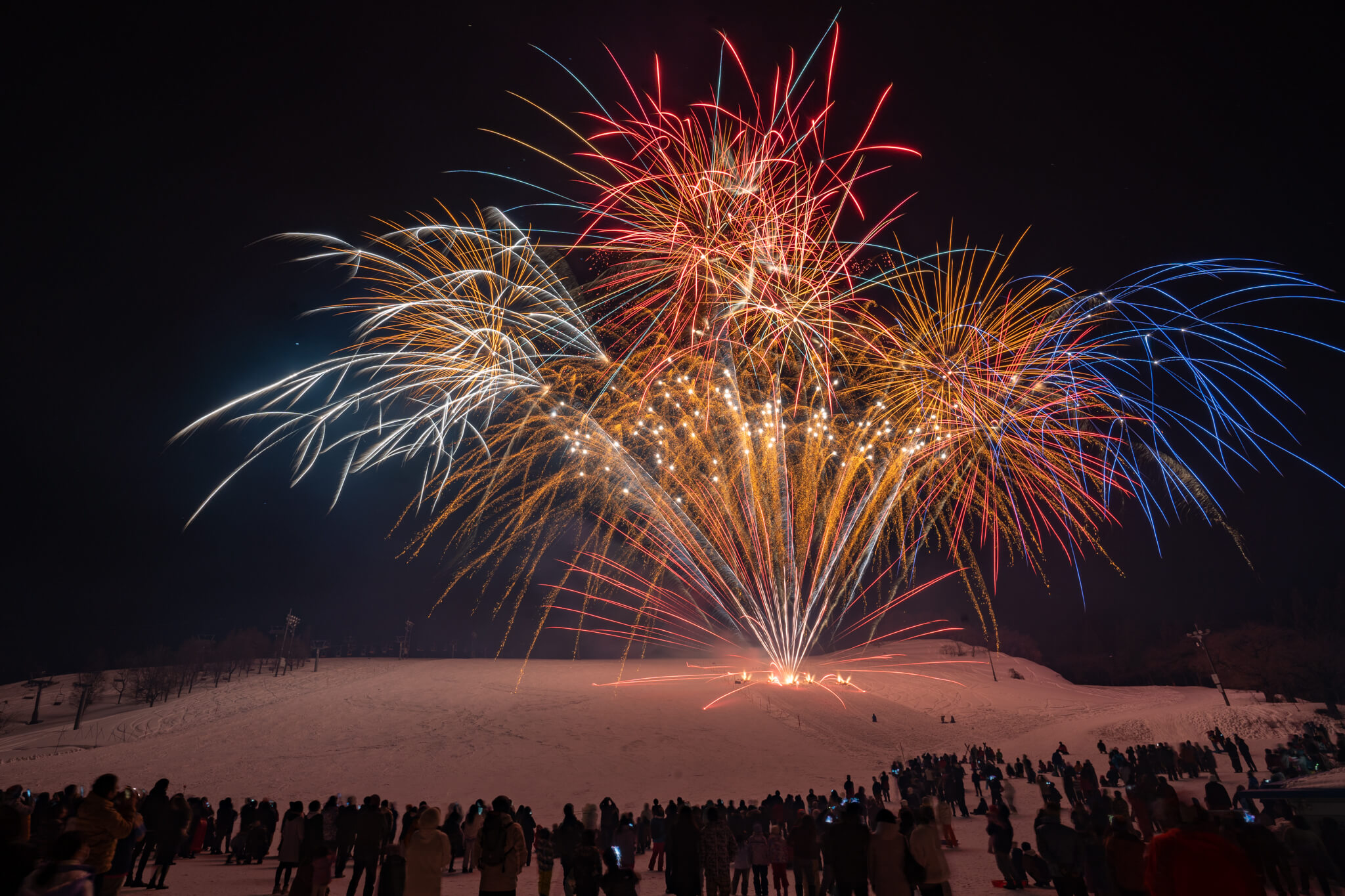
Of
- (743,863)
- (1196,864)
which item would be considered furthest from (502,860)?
(743,863)

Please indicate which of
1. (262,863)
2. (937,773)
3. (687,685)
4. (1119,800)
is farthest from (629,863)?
(687,685)

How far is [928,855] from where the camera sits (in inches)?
216

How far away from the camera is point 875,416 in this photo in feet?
73.3

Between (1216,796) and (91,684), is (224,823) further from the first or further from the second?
(91,684)

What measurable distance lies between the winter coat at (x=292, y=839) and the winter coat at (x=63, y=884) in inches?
260

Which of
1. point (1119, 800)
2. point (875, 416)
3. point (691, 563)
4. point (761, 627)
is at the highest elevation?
point (875, 416)

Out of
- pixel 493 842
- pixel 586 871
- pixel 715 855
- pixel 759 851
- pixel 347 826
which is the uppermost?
pixel 493 842

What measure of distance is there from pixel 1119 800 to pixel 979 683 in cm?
4000

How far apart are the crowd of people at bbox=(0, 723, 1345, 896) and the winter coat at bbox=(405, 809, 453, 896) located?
0.01 meters

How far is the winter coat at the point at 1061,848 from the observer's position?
728 cm

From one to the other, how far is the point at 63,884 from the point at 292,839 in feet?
23.1

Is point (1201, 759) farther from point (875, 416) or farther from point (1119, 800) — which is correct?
point (875, 416)

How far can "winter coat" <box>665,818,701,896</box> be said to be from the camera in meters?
7.02

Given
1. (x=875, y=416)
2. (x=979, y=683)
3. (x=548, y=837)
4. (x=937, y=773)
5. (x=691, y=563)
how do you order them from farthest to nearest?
(x=979, y=683) < (x=691, y=563) < (x=875, y=416) < (x=937, y=773) < (x=548, y=837)
